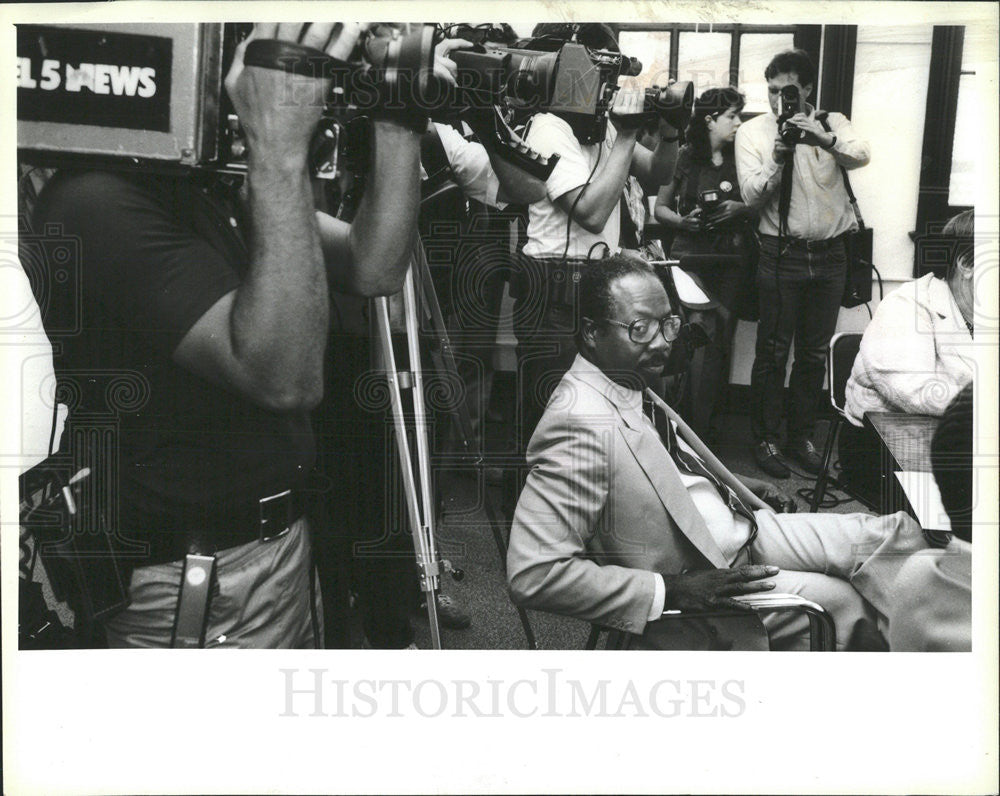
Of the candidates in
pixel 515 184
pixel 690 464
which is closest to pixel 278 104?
pixel 515 184

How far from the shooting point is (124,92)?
105 inches

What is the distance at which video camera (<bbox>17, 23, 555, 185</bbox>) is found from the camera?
2.66m

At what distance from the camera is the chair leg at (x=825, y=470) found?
314 cm

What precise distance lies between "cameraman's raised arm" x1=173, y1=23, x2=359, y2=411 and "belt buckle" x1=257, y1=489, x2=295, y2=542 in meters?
0.24

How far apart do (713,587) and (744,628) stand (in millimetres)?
201

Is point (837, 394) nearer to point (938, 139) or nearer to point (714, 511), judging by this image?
point (714, 511)

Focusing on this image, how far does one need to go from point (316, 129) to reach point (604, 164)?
869mm

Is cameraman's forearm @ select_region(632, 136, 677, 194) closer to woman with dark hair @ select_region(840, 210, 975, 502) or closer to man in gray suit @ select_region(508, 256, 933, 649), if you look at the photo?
man in gray suit @ select_region(508, 256, 933, 649)

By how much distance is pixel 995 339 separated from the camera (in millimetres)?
3092

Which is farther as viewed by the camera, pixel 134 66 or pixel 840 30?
pixel 840 30

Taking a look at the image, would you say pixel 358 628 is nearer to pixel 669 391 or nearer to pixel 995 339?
pixel 669 391

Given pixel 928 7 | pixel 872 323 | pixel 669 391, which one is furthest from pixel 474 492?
pixel 928 7

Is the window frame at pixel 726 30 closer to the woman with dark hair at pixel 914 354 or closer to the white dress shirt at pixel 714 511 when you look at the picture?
the woman with dark hair at pixel 914 354

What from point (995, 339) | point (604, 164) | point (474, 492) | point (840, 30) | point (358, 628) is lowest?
point (358, 628)
